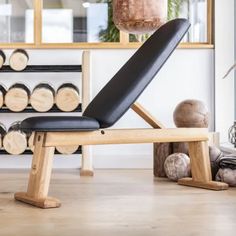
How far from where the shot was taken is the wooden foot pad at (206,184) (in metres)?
3.27

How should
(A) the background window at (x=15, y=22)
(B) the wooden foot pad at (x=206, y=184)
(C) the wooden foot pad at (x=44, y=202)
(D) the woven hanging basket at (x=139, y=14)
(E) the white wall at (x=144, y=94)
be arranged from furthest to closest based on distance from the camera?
(A) the background window at (x=15, y=22), (E) the white wall at (x=144, y=94), (D) the woven hanging basket at (x=139, y=14), (B) the wooden foot pad at (x=206, y=184), (C) the wooden foot pad at (x=44, y=202)

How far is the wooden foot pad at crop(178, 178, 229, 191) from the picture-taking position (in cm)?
327

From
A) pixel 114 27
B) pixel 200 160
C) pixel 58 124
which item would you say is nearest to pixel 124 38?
pixel 114 27

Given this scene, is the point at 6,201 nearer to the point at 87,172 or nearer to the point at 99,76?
the point at 87,172

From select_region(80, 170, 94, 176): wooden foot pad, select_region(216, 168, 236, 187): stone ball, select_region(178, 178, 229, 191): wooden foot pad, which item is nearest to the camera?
select_region(178, 178, 229, 191): wooden foot pad

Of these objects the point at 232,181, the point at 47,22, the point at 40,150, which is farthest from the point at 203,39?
the point at 40,150

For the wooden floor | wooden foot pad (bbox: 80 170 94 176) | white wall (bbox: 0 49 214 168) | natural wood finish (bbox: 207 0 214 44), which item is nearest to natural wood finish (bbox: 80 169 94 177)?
wooden foot pad (bbox: 80 170 94 176)

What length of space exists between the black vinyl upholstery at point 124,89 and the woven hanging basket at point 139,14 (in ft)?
1.70

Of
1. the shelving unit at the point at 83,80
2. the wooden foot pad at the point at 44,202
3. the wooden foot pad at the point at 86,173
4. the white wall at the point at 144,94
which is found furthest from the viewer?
the white wall at the point at 144,94

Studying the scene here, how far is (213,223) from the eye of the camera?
230 cm

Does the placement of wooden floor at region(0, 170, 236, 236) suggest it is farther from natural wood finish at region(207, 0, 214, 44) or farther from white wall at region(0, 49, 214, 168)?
natural wood finish at region(207, 0, 214, 44)

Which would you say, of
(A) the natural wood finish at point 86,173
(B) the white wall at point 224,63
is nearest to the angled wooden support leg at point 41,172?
(A) the natural wood finish at point 86,173

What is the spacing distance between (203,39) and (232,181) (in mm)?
1711

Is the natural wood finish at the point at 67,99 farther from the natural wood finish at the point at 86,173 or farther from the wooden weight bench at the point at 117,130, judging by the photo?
the wooden weight bench at the point at 117,130
